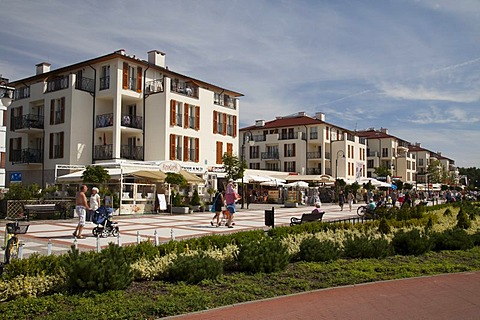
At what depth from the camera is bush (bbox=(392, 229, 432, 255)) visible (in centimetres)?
1127

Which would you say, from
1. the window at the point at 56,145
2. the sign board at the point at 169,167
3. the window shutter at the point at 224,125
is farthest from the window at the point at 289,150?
the sign board at the point at 169,167

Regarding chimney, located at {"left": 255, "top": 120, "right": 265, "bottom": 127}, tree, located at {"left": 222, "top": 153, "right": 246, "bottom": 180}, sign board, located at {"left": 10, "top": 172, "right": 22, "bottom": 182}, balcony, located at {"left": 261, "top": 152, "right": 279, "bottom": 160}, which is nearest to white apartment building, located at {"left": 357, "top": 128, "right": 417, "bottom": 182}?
chimney, located at {"left": 255, "top": 120, "right": 265, "bottom": 127}

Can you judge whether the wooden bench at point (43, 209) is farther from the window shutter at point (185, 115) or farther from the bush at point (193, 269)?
the window shutter at point (185, 115)

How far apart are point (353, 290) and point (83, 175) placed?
20391 millimetres

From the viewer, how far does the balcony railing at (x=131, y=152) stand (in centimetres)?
3644

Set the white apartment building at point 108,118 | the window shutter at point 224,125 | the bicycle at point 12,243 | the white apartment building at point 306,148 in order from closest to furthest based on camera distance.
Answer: the bicycle at point 12,243, the white apartment building at point 108,118, the window shutter at point 224,125, the white apartment building at point 306,148

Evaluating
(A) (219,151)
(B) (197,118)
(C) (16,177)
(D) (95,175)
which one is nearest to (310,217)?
(D) (95,175)

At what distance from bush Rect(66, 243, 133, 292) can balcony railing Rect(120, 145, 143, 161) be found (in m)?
29.8

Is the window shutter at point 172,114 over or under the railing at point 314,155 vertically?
over

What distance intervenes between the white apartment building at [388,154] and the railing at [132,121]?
5540 cm

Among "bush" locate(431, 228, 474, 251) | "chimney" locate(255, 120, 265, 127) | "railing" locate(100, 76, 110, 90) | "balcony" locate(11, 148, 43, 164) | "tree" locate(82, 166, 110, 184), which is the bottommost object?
"bush" locate(431, 228, 474, 251)

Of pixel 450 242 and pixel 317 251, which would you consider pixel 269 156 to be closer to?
pixel 450 242

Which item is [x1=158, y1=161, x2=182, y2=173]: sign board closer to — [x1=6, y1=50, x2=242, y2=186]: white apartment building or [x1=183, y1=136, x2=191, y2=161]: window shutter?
[x1=6, y1=50, x2=242, y2=186]: white apartment building

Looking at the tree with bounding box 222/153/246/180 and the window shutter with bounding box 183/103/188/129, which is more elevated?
the window shutter with bounding box 183/103/188/129
